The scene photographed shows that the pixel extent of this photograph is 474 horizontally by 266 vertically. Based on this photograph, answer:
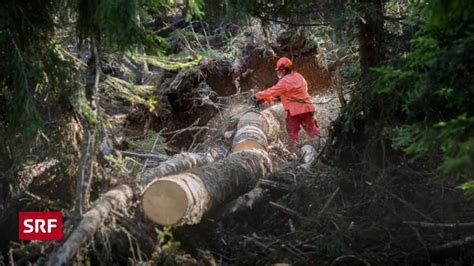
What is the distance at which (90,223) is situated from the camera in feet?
13.2

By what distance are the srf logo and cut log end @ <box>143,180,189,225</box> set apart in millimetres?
821

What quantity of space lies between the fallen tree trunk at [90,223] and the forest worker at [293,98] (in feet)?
13.6

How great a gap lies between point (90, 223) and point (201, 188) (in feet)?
4.12

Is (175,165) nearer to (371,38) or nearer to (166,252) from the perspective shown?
(166,252)

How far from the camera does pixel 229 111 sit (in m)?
10.5

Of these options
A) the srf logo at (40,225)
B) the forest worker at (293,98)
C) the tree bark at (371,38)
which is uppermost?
the tree bark at (371,38)

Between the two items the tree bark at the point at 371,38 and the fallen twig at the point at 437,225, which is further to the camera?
the tree bark at the point at 371,38

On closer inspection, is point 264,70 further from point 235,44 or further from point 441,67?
point 441,67

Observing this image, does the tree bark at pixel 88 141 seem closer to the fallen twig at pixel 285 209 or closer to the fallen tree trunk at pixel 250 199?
the fallen tree trunk at pixel 250 199

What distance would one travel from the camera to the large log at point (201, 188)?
4.52 meters

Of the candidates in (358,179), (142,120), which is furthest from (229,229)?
(142,120)

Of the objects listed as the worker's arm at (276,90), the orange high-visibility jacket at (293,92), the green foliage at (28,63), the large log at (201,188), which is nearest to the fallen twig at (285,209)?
the large log at (201,188)

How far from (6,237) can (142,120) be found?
17.0 feet

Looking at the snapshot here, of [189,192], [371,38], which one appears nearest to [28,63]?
[189,192]
